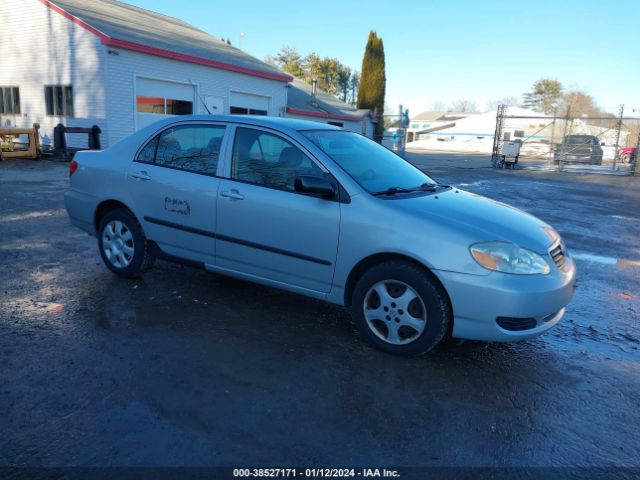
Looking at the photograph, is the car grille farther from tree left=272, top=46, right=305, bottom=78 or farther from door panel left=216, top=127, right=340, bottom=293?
tree left=272, top=46, right=305, bottom=78

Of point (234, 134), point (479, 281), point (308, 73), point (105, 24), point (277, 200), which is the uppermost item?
point (308, 73)

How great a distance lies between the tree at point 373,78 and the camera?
39344 mm

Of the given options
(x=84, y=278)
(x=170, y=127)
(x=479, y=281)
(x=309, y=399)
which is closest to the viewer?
(x=309, y=399)

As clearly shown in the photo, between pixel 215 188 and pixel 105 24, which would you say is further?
pixel 105 24

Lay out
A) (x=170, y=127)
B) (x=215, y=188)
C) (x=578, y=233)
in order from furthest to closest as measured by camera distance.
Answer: (x=578, y=233) → (x=170, y=127) → (x=215, y=188)

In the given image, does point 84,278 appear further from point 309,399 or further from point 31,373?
point 309,399

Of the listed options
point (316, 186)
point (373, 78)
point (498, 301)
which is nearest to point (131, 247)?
point (316, 186)

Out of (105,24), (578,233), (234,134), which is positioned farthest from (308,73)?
(234,134)

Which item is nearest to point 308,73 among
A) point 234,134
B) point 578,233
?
point 578,233

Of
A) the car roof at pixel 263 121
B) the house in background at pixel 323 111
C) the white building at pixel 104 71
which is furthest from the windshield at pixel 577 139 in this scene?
the car roof at pixel 263 121

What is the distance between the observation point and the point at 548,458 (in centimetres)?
267

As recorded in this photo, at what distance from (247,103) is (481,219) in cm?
2022

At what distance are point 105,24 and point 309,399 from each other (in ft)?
59.5

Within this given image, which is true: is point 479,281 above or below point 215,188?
below
